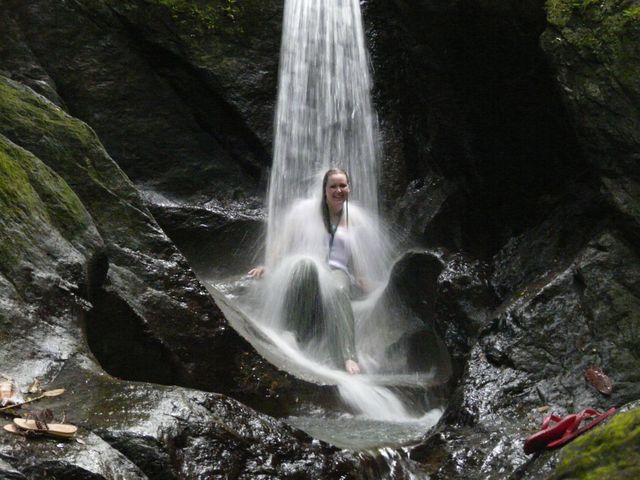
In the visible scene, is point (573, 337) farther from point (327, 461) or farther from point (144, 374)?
point (144, 374)

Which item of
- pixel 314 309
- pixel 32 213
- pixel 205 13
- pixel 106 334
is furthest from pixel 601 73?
pixel 205 13

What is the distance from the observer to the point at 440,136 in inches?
292

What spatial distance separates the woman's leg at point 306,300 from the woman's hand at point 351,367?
1.60 ft

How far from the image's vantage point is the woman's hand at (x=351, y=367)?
18.7ft

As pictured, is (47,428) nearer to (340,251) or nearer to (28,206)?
(28,206)

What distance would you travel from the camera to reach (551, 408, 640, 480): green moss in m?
1.98

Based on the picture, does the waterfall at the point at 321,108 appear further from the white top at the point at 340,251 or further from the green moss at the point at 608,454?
the green moss at the point at 608,454

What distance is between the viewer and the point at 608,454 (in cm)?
208

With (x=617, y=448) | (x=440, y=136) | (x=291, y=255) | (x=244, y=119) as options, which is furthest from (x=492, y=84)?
(x=617, y=448)

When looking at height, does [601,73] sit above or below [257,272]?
above

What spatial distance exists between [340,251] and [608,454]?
4.71m

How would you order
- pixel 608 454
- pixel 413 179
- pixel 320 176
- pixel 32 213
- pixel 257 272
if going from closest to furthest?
pixel 608 454, pixel 32 213, pixel 257 272, pixel 413 179, pixel 320 176

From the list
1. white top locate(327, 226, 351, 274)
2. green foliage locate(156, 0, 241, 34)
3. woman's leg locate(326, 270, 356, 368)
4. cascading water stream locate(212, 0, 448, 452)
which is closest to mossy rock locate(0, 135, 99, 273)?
cascading water stream locate(212, 0, 448, 452)

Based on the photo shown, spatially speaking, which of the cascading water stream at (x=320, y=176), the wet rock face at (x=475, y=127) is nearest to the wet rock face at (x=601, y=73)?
the wet rock face at (x=475, y=127)
